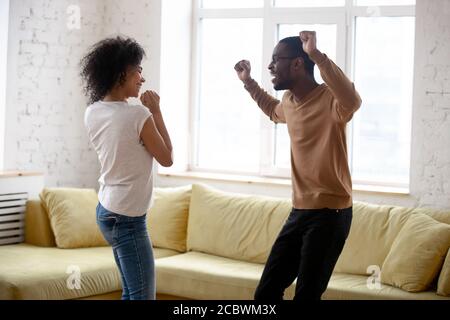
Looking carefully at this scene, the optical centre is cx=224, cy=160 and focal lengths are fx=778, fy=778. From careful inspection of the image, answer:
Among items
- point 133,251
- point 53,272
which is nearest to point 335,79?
point 133,251

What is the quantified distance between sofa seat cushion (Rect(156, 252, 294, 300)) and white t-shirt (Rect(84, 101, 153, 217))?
1.43 m

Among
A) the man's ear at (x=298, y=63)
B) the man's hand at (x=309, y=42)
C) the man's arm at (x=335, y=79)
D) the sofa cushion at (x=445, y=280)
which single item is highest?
the man's hand at (x=309, y=42)

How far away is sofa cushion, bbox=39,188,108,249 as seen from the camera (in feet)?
15.9

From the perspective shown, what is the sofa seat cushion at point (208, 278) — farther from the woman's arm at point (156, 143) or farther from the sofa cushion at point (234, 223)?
the woman's arm at point (156, 143)

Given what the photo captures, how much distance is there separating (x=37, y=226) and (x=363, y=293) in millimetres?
2169

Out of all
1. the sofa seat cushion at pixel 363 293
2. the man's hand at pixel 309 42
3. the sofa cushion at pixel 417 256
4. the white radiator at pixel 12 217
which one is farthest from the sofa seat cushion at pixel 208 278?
the man's hand at pixel 309 42

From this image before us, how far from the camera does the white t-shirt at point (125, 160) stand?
2805mm

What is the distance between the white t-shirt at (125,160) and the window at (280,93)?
2.44 m

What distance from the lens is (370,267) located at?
4.19 m

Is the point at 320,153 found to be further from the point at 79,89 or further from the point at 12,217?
the point at 79,89

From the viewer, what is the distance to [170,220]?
494 centimetres
